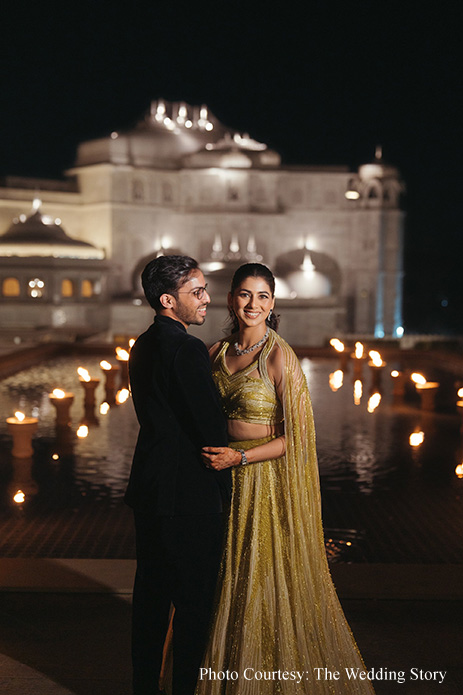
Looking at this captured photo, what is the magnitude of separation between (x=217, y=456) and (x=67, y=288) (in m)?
44.9

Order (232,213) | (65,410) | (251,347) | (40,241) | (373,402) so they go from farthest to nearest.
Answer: (232,213)
(40,241)
(373,402)
(65,410)
(251,347)

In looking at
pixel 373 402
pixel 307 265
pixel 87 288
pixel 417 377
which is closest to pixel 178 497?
pixel 417 377

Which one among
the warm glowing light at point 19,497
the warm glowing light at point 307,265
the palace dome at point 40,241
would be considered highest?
the palace dome at point 40,241

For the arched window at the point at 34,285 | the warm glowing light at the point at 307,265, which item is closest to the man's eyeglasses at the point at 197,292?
the arched window at the point at 34,285

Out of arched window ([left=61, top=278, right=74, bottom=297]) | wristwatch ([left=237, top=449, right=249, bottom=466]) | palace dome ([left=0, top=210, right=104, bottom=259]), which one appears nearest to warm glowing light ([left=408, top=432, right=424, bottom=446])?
wristwatch ([left=237, top=449, right=249, bottom=466])

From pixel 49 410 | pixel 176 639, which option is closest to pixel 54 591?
pixel 176 639

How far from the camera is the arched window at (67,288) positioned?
154ft

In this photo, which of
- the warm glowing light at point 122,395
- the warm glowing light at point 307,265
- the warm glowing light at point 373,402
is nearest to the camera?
the warm glowing light at point 373,402

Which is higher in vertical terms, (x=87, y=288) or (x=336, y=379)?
(x=87, y=288)

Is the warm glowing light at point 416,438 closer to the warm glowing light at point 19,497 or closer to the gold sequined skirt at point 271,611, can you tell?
the warm glowing light at point 19,497

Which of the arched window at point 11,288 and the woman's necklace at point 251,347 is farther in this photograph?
the arched window at point 11,288

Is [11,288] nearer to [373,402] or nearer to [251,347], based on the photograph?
[373,402]

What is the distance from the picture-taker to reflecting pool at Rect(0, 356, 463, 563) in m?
6.27

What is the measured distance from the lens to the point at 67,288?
47.5 meters
